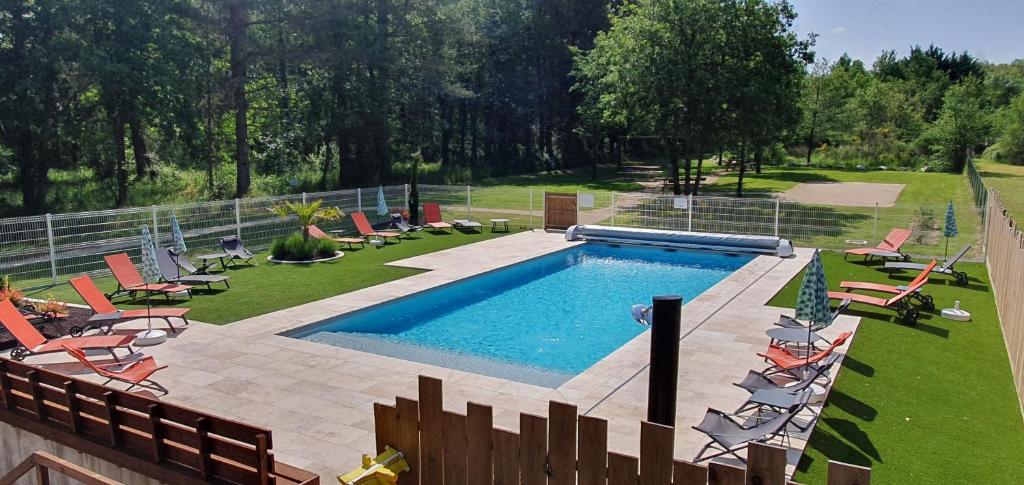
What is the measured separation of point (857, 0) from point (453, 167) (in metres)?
27.7

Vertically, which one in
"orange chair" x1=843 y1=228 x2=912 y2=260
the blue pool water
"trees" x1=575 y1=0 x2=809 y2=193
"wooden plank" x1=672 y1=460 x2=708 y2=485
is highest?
"trees" x1=575 y1=0 x2=809 y2=193

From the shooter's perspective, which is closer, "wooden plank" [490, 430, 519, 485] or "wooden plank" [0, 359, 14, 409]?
"wooden plank" [490, 430, 519, 485]

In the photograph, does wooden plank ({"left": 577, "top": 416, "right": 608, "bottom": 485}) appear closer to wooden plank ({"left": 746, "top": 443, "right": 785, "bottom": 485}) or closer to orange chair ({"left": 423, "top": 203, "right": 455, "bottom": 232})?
wooden plank ({"left": 746, "top": 443, "right": 785, "bottom": 485})

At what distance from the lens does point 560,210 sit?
21062 mm

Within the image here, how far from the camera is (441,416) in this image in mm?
4445

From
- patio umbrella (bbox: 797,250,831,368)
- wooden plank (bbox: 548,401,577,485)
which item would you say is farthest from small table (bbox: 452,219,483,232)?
wooden plank (bbox: 548,401,577,485)

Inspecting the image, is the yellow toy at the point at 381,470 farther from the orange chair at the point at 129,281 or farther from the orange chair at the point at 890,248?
the orange chair at the point at 890,248

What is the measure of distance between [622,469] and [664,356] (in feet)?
3.44

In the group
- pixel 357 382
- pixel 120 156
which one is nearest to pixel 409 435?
pixel 357 382

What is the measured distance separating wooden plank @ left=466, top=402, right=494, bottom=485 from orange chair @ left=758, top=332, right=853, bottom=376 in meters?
4.44

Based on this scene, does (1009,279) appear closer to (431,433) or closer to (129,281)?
(431,433)

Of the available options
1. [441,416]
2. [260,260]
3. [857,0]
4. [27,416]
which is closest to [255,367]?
[27,416]

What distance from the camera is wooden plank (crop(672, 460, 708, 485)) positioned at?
3562mm

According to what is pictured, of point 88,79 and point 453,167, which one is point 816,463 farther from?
point 453,167
